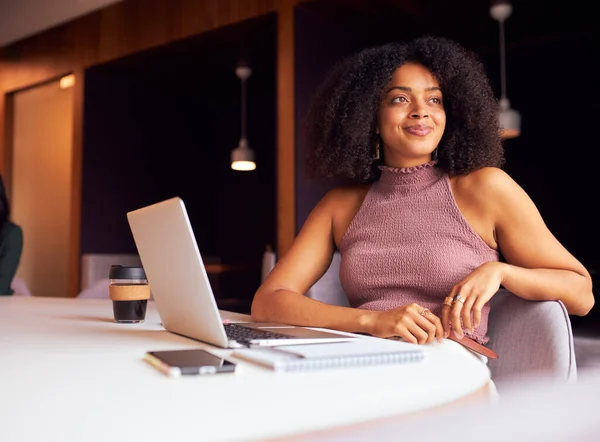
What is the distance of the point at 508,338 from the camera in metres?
1.29

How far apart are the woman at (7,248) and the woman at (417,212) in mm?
2065

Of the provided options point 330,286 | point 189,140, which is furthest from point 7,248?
point 189,140

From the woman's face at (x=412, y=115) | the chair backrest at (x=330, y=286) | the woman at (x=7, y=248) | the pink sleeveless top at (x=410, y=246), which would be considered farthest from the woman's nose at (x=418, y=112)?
the woman at (x=7, y=248)

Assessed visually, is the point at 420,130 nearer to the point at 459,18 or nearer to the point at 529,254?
the point at 529,254

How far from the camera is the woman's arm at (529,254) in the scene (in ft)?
4.15

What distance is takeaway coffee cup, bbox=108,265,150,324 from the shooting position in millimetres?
1340

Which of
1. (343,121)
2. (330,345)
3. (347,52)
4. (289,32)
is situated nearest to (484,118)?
(343,121)

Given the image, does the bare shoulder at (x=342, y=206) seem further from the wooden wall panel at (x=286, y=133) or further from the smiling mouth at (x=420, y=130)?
the wooden wall panel at (x=286, y=133)

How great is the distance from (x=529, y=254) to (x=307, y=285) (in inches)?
22.0

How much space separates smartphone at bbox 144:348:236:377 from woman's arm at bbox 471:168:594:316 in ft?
2.30

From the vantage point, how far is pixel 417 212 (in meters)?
1.55

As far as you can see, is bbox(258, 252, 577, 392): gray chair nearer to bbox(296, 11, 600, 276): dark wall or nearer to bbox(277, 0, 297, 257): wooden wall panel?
bbox(277, 0, 297, 257): wooden wall panel

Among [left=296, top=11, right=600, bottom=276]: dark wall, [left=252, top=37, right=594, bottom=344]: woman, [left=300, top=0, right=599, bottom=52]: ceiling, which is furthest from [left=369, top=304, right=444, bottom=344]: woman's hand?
[left=296, top=11, right=600, bottom=276]: dark wall

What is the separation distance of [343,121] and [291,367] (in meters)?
1.23
